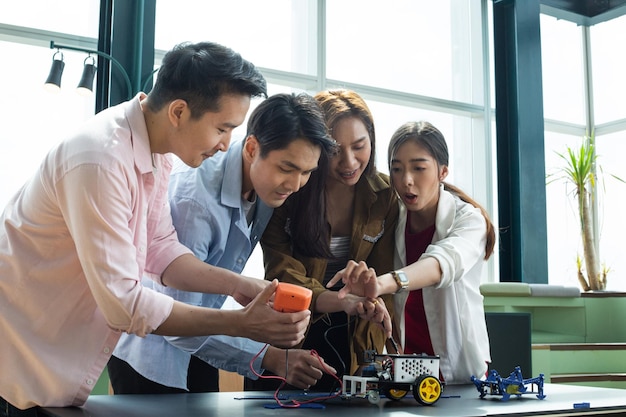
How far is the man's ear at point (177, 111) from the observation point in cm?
128

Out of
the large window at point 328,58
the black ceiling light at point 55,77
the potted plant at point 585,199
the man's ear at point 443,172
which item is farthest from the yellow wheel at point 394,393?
the potted plant at point 585,199

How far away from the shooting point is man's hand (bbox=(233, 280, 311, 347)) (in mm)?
1259

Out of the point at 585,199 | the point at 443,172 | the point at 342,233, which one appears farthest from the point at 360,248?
the point at 585,199

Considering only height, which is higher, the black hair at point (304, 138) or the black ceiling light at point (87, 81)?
the black ceiling light at point (87, 81)

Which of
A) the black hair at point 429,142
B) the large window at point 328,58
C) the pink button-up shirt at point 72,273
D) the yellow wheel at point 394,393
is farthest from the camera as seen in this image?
the large window at point 328,58

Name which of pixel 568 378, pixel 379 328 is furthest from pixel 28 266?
pixel 568 378

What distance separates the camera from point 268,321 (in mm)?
1268

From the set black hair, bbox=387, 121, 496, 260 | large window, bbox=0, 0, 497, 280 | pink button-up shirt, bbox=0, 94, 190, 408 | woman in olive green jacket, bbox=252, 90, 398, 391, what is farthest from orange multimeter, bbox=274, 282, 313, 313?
large window, bbox=0, 0, 497, 280

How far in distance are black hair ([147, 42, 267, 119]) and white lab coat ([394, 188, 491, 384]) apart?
68 centimetres

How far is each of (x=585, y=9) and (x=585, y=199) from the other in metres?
1.63

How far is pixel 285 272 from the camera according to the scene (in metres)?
1.70

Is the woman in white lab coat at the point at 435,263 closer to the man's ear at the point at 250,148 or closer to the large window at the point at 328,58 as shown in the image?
the man's ear at the point at 250,148

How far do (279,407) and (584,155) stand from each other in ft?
13.0

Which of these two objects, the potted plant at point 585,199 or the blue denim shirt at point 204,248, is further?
the potted plant at point 585,199
